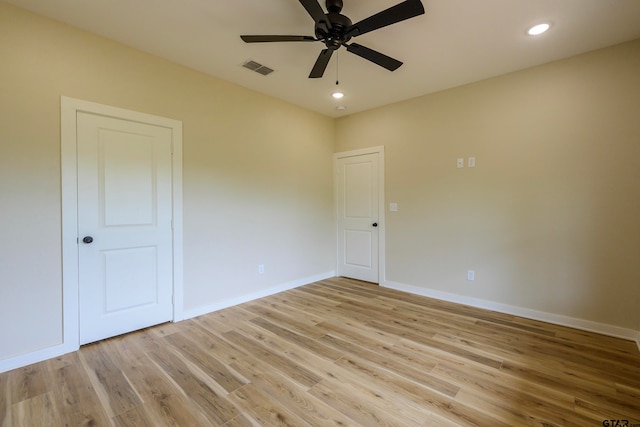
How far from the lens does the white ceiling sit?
220 centimetres

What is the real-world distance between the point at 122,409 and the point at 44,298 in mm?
1302

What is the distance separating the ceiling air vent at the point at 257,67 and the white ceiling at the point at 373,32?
71 mm

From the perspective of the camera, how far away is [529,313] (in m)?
3.21

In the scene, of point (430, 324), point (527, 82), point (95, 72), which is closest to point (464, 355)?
point (430, 324)

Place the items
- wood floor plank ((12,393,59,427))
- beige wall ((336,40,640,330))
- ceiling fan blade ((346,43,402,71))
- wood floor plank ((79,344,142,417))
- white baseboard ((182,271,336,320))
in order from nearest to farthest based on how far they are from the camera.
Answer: wood floor plank ((12,393,59,427)), wood floor plank ((79,344,142,417)), ceiling fan blade ((346,43,402,71)), beige wall ((336,40,640,330)), white baseboard ((182,271,336,320))

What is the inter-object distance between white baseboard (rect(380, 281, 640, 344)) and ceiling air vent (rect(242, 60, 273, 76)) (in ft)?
11.0

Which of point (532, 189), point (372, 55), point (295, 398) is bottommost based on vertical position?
point (295, 398)

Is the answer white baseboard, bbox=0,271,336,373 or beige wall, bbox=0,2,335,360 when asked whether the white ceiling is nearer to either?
beige wall, bbox=0,2,335,360

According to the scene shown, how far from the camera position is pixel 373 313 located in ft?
11.1

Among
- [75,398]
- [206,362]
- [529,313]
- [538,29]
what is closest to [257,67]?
[538,29]

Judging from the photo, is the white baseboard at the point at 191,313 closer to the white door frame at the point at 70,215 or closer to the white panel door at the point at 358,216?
the white door frame at the point at 70,215

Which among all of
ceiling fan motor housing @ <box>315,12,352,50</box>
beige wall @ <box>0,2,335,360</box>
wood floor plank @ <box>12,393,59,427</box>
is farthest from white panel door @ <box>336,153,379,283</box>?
wood floor plank @ <box>12,393,59,427</box>

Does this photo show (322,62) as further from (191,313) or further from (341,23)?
(191,313)

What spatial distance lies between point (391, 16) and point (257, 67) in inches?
69.7
